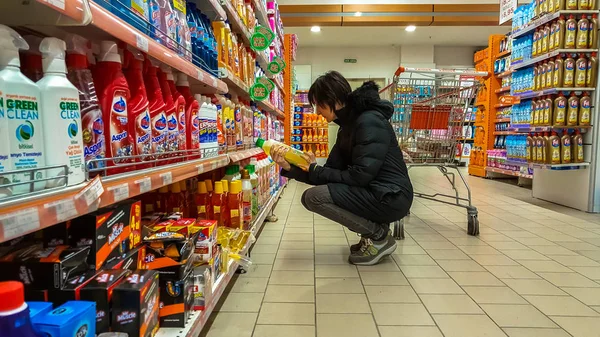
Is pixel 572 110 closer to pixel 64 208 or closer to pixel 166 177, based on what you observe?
pixel 166 177

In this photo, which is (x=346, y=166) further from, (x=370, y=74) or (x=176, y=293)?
(x=370, y=74)

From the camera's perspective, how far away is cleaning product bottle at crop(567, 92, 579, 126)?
3979 mm

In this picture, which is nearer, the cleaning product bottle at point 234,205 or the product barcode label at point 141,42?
the product barcode label at point 141,42

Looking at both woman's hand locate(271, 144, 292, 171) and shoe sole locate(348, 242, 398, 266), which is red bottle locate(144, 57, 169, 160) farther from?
shoe sole locate(348, 242, 398, 266)

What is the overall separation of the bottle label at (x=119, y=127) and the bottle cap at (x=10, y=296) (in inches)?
17.6

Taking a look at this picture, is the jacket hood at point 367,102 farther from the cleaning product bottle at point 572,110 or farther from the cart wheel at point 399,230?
the cleaning product bottle at point 572,110

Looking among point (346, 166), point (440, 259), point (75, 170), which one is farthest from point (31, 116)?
point (440, 259)

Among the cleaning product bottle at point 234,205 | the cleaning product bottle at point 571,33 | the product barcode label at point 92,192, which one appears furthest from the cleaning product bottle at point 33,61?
the cleaning product bottle at point 571,33

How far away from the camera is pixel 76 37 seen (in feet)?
3.24

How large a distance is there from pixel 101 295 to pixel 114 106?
18.9 inches

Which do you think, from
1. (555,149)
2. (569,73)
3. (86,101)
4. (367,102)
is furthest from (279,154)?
(569,73)

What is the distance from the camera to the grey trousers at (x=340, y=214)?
2.42 metres

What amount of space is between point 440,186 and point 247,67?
14.3 ft

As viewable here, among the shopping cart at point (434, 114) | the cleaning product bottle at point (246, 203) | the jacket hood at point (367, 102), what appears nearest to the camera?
the jacket hood at point (367, 102)
